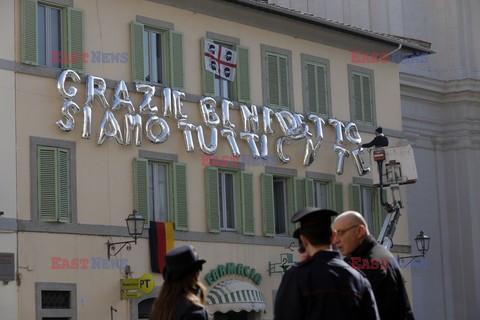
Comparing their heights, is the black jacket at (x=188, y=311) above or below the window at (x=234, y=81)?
below

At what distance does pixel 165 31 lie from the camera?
28.1 meters

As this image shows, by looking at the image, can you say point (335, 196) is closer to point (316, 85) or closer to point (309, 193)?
point (309, 193)

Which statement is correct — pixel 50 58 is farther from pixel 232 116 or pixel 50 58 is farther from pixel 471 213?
pixel 471 213

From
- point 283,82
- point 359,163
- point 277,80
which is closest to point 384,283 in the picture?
point 277,80

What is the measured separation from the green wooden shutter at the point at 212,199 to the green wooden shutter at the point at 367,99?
6.35 m

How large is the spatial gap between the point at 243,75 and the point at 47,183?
6.77 metres

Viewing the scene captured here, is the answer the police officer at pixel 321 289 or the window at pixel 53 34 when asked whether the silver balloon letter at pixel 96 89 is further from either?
the police officer at pixel 321 289

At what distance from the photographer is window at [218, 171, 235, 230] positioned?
94.8 feet

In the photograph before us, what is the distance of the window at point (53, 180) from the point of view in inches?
966

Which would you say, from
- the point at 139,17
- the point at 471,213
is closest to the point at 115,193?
the point at 139,17

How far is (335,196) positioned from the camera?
104ft

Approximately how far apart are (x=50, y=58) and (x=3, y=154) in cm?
236

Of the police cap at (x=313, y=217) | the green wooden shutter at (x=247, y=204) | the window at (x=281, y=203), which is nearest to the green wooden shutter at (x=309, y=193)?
the window at (x=281, y=203)

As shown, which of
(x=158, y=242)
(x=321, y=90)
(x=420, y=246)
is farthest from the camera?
(x=420, y=246)
